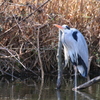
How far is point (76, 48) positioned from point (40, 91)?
1.05 m

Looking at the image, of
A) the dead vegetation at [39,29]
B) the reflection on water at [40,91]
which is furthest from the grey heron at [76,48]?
the dead vegetation at [39,29]

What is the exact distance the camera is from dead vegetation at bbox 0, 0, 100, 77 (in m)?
6.47

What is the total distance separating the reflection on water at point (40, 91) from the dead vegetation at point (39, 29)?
424 millimetres

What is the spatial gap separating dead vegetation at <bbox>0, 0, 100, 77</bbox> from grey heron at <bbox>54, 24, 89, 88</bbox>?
708mm

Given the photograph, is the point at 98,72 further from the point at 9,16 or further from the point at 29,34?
the point at 9,16

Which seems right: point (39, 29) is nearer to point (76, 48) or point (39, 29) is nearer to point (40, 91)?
point (76, 48)

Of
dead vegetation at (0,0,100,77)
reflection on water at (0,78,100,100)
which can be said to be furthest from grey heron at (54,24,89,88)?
dead vegetation at (0,0,100,77)

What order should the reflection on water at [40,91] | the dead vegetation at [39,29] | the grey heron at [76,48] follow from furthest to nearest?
1. the dead vegetation at [39,29]
2. the grey heron at [76,48]
3. the reflection on water at [40,91]

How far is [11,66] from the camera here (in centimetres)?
655

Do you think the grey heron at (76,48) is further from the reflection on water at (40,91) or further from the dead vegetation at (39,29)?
the dead vegetation at (39,29)

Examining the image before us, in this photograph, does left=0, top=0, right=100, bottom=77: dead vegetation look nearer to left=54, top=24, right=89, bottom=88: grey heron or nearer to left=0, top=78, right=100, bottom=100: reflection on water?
left=0, top=78, right=100, bottom=100: reflection on water

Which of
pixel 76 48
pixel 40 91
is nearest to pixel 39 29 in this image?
pixel 76 48

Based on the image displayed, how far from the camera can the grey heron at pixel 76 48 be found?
5648 mm

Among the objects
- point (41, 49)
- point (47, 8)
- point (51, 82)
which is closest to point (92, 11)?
point (47, 8)
